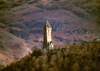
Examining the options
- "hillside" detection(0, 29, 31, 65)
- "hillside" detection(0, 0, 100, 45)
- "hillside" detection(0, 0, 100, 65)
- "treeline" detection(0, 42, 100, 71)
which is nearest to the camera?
"treeline" detection(0, 42, 100, 71)

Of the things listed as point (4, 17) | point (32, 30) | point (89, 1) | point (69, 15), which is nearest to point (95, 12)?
point (89, 1)

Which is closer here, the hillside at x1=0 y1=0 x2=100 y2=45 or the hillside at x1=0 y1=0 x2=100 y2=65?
the hillside at x1=0 y1=0 x2=100 y2=65

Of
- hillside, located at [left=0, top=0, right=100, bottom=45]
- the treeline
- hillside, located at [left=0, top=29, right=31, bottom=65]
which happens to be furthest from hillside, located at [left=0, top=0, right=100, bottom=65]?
the treeline

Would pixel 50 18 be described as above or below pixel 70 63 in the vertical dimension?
below

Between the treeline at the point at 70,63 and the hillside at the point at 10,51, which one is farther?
the hillside at the point at 10,51

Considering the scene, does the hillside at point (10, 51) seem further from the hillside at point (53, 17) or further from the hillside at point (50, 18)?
the hillside at point (53, 17)

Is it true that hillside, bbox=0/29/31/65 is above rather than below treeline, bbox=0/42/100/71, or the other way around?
below

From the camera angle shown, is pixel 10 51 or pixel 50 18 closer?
pixel 10 51

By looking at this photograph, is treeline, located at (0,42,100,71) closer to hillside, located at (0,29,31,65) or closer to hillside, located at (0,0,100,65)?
hillside, located at (0,29,31,65)

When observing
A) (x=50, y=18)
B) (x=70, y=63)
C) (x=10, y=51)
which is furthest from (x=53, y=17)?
(x=70, y=63)

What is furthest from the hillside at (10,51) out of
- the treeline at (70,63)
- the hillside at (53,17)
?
the treeline at (70,63)

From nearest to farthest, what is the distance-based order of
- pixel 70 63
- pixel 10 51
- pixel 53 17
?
pixel 70 63, pixel 10 51, pixel 53 17

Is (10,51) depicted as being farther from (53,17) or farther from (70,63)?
(53,17)

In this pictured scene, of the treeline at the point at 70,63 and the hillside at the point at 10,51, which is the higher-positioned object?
the treeline at the point at 70,63
